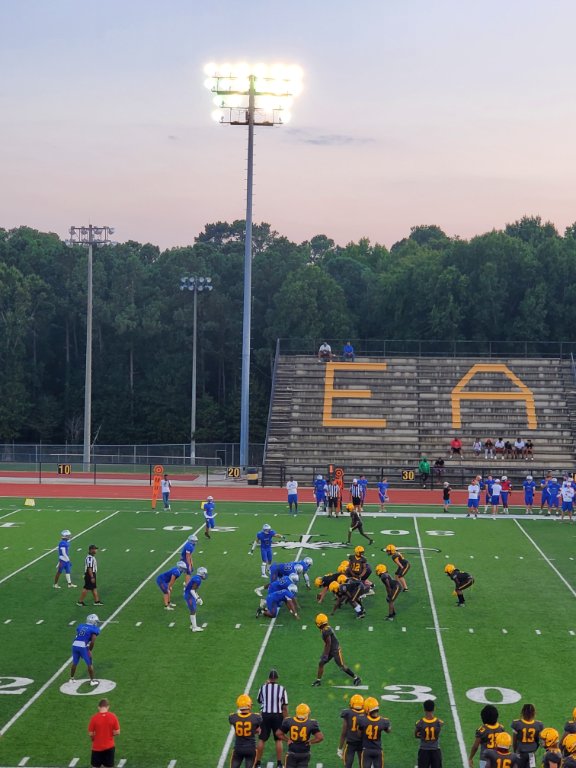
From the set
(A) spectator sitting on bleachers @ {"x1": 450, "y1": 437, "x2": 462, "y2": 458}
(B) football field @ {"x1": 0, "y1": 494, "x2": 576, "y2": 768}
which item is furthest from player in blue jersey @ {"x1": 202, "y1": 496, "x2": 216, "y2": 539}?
(A) spectator sitting on bleachers @ {"x1": 450, "y1": 437, "x2": 462, "y2": 458}

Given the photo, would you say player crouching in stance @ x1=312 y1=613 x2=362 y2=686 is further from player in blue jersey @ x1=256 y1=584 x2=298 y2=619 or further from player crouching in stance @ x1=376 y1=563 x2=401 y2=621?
player crouching in stance @ x1=376 y1=563 x2=401 y2=621

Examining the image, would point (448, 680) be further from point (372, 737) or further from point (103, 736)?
point (103, 736)

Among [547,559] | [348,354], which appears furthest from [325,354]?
[547,559]

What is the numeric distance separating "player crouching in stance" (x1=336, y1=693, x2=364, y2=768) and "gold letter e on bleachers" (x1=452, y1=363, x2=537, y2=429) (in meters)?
38.3

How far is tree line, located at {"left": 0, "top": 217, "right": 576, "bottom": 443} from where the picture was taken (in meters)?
68.1

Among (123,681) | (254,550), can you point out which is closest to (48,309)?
(254,550)

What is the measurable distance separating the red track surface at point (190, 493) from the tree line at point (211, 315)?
63.6 feet

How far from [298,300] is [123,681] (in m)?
52.8

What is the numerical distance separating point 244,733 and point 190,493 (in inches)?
1202

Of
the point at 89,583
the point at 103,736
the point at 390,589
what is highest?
the point at 390,589

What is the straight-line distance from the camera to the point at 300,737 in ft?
46.3

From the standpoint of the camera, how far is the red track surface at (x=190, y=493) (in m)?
43.2

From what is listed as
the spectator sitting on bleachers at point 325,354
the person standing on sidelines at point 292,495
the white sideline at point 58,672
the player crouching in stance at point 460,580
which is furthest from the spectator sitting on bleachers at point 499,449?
the player crouching in stance at point 460,580

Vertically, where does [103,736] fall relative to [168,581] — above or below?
below
